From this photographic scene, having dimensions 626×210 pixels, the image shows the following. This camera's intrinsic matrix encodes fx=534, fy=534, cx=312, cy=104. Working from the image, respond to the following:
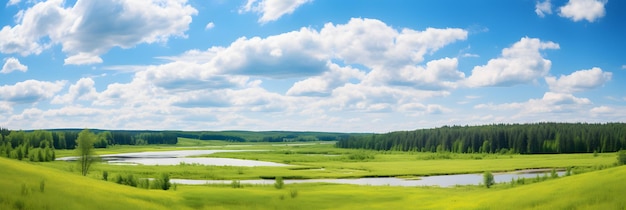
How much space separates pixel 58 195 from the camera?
32.7 metres

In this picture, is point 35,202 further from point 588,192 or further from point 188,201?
point 588,192

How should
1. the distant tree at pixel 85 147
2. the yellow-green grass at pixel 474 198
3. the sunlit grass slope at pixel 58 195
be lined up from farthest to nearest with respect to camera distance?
the distant tree at pixel 85 147
the yellow-green grass at pixel 474 198
the sunlit grass slope at pixel 58 195

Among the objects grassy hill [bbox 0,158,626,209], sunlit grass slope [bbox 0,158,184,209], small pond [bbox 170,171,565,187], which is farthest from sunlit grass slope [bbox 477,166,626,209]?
small pond [bbox 170,171,565,187]

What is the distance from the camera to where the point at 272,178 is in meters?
106

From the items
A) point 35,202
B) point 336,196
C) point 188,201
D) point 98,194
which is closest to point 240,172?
point 336,196

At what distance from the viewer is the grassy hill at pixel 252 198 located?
3172 cm

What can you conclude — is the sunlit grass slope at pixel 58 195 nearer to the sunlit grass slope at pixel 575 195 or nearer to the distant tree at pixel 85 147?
the sunlit grass slope at pixel 575 195

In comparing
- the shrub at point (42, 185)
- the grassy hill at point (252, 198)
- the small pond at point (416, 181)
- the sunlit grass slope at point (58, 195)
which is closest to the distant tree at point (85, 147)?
the small pond at point (416, 181)

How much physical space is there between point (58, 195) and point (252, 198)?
20290mm

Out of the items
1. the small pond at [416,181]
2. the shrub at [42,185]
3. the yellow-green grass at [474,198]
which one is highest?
the shrub at [42,185]

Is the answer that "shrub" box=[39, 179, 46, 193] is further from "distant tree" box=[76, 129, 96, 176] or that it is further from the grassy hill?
"distant tree" box=[76, 129, 96, 176]

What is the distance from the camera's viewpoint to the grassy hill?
3172 centimetres

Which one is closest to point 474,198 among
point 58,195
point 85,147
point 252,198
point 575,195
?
point 575,195

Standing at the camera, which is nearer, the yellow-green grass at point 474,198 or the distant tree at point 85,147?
the yellow-green grass at point 474,198
